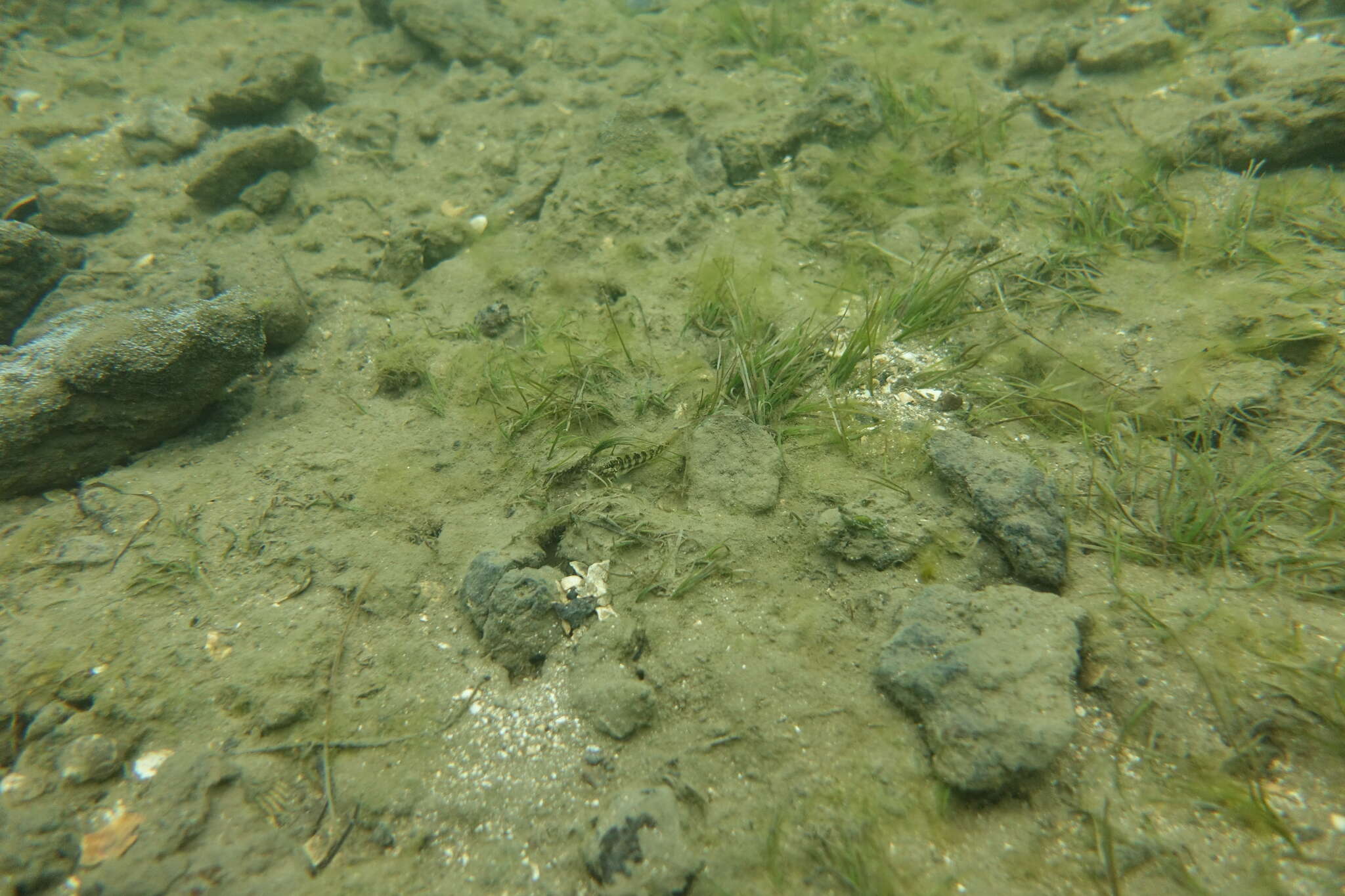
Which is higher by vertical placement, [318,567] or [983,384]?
[983,384]

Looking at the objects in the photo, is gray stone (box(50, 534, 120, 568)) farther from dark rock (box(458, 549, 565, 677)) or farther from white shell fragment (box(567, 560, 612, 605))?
white shell fragment (box(567, 560, 612, 605))

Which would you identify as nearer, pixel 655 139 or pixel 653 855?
pixel 653 855

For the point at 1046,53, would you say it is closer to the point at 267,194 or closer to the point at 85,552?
the point at 267,194

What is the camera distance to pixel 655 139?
4402 mm

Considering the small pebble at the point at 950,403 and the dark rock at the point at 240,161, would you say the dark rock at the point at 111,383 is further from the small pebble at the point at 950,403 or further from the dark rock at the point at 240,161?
the small pebble at the point at 950,403

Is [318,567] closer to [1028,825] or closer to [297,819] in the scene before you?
[297,819]

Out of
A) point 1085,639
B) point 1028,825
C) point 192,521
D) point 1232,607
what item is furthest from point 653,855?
point 192,521

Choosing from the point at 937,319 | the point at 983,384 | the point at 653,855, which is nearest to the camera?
the point at 653,855

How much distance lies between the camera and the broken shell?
215 cm

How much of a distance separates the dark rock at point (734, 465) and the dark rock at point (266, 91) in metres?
4.59

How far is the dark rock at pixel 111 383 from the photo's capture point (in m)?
2.91

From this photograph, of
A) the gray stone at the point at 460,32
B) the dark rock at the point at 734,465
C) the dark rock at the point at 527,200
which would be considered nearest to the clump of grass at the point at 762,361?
the dark rock at the point at 734,465

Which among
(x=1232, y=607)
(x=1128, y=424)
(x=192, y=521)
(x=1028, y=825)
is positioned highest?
(x=1128, y=424)

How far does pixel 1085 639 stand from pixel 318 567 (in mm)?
2986
